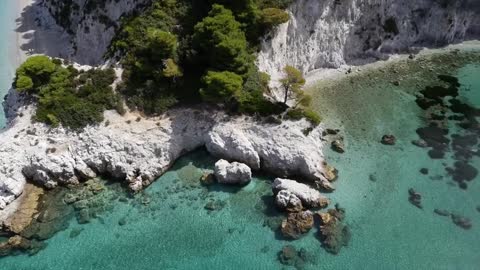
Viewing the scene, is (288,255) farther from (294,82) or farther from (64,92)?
(64,92)

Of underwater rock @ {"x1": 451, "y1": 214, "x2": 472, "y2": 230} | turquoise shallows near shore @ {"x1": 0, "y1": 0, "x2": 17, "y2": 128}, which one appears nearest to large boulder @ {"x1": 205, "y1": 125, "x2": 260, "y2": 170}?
underwater rock @ {"x1": 451, "y1": 214, "x2": 472, "y2": 230}

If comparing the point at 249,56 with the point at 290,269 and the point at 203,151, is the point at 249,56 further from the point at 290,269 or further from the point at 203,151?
the point at 290,269

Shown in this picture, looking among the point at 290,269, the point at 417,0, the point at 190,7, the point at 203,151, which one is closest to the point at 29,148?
the point at 203,151

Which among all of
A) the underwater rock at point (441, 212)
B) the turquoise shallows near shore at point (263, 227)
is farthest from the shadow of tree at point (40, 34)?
the underwater rock at point (441, 212)

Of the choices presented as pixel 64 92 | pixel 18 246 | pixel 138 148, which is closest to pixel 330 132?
pixel 138 148

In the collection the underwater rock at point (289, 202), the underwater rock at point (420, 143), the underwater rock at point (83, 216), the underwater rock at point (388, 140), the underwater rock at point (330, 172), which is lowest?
the underwater rock at point (83, 216)

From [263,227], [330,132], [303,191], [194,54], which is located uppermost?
[194,54]

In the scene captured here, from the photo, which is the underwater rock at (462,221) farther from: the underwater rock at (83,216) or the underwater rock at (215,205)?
the underwater rock at (83,216)

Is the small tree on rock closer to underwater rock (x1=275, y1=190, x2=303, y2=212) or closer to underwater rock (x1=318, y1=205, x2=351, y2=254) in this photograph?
underwater rock (x1=275, y1=190, x2=303, y2=212)
